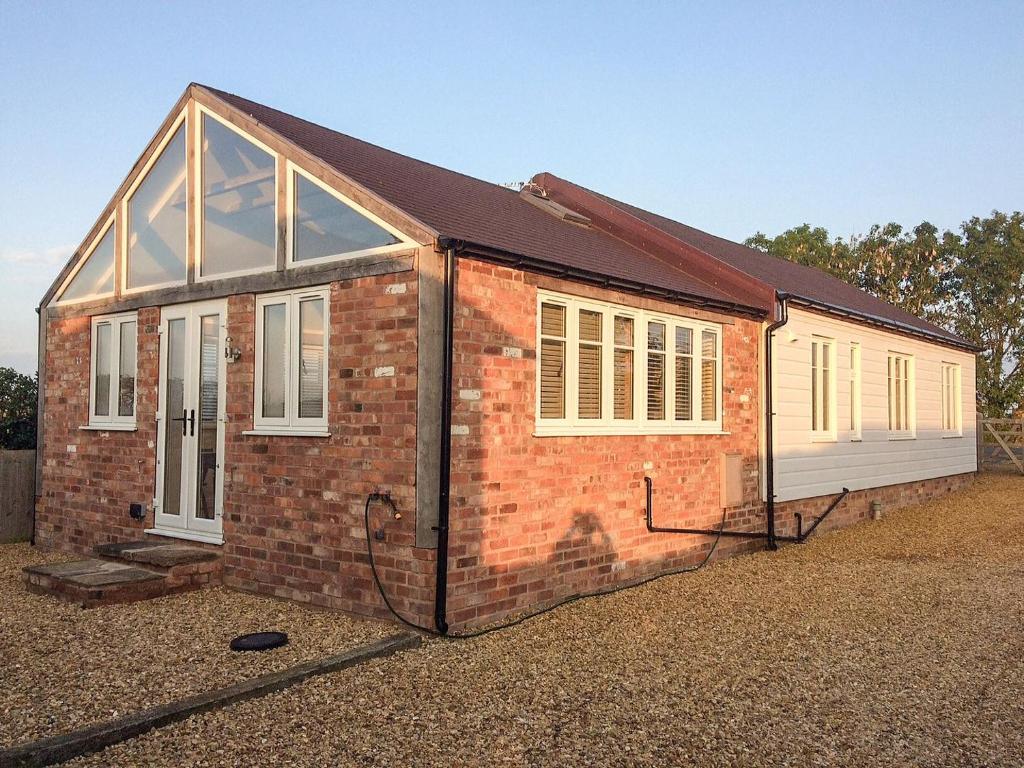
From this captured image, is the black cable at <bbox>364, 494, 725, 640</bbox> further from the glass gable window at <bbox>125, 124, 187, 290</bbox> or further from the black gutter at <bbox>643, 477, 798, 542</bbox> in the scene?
the glass gable window at <bbox>125, 124, 187, 290</bbox>

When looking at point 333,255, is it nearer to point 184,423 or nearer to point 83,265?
point 184,423

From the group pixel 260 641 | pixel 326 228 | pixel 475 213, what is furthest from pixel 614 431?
pixel 260 641

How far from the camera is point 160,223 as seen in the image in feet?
33.4

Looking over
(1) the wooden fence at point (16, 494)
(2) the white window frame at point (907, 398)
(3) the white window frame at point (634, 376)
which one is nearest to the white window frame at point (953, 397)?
(2) the white window frame at point (907, 398)

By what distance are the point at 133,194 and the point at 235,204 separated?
7.52 ft

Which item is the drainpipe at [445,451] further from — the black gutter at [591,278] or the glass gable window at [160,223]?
the glass gable window at [160,223]

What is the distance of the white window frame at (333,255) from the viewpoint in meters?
7.51

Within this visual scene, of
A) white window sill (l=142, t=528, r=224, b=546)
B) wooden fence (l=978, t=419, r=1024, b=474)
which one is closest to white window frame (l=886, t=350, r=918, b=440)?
wooden fence (l=978, t=419, r=1024, b=474)

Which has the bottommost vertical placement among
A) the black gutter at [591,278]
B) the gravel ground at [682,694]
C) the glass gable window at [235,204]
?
the gravel ground at [682,694]

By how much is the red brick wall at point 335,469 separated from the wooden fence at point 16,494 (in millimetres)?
3138

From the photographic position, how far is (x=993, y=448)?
26.1 metres

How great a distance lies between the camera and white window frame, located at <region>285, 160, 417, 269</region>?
24.6 ft

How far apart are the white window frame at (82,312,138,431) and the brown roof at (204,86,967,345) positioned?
10.3 ft

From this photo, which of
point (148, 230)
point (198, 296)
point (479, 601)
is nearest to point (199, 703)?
point (479, 601)
